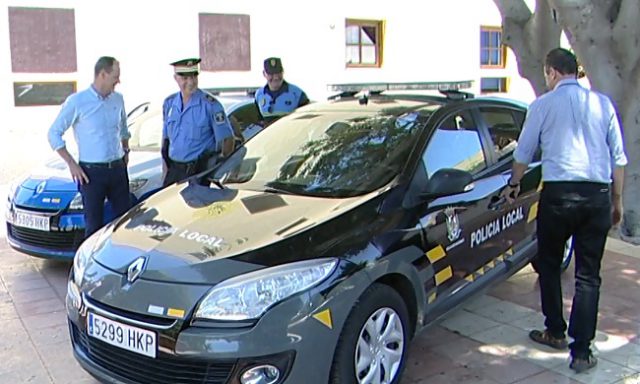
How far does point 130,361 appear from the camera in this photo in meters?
2.96

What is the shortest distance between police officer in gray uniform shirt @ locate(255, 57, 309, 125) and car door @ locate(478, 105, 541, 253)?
2.31 metres

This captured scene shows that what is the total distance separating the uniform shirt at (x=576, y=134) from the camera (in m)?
3.54

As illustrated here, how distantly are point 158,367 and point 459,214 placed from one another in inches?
73.5

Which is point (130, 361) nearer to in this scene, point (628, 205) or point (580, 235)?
point (580, 235)

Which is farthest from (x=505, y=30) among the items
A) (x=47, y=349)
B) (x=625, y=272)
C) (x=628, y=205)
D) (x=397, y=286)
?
(x=47, y=349)

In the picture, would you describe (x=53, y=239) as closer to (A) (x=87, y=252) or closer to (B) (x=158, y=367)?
(A) (x=87, y=252)

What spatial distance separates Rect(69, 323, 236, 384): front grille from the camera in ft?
9.14

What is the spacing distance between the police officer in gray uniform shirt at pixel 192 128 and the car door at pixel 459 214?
6.38 ft

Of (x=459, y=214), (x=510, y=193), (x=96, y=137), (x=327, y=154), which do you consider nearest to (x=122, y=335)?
(x=327, y=154)

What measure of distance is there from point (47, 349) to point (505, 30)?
5700mm

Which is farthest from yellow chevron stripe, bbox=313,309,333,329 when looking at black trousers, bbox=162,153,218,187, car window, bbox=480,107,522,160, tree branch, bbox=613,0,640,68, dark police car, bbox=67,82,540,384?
tree branch, bbox=613,0,640,68

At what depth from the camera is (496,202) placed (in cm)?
420

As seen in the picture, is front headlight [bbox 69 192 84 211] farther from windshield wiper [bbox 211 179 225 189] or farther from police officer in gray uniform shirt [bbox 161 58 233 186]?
windshield wiper [bbox 211 179 225 189]

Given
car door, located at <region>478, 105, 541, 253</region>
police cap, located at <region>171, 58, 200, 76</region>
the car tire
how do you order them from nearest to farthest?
the car tire, car door, located at <region>478, 105, 541, 253</region>, police cap, located at <region>171, 58, 200, 76</region>
